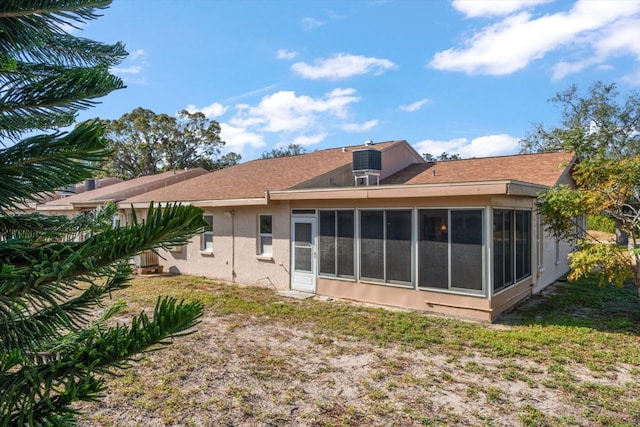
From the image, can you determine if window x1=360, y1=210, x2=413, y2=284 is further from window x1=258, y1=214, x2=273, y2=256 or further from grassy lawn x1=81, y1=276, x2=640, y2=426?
window x1=258, y1=214, x2=273, y2=256

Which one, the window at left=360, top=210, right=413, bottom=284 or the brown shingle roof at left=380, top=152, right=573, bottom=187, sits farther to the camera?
the brown shingle roof at left=380, top=152, right=573, bottom=187

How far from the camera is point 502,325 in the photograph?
27.3 feet

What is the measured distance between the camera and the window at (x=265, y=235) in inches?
489

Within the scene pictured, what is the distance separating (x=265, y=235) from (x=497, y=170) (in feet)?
26.2

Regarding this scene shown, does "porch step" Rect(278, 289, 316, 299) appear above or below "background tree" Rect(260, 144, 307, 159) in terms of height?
below

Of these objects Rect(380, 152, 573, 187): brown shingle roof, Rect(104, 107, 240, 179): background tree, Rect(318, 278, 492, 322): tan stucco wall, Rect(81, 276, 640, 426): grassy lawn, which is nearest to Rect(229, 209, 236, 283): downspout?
Rect(318, 278, 492, 322): tan stucco wall

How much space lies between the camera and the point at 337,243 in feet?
35.0

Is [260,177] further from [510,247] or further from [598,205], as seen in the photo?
[598,205]

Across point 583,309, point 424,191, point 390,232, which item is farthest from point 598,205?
point 390,232

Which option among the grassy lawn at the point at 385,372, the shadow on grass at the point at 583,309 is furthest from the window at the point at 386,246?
the shadow on grass at the point at 583,309

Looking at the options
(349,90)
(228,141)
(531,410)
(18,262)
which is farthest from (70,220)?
(228,141)

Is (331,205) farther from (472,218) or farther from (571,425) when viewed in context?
(571,425)

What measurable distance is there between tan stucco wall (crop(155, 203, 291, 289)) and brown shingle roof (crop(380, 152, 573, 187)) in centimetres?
483

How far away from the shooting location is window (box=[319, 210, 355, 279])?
10438 millimetres
